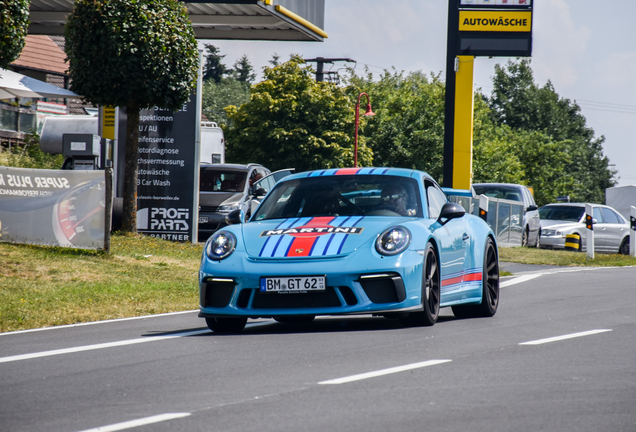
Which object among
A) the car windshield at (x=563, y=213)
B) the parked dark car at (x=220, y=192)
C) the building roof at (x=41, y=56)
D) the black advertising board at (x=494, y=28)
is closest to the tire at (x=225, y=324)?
the parked dark car at (x=220, y=192)

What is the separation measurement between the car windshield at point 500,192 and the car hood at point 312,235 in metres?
21.0

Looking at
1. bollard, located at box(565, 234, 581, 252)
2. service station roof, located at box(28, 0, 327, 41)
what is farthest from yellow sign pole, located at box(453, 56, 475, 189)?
service station roof, located at box(28, 0, 327, 41)

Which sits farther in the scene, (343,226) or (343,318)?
(343,318)

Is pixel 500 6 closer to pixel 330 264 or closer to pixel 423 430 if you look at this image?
pixel 330 264

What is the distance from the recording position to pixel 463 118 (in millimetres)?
26000

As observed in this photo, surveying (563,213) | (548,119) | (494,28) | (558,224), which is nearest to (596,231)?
(558,224)

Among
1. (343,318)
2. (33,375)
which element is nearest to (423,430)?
(33,375)

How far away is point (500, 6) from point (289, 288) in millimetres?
19307

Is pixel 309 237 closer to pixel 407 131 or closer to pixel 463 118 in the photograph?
pixel 463 118

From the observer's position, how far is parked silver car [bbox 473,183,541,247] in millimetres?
27672

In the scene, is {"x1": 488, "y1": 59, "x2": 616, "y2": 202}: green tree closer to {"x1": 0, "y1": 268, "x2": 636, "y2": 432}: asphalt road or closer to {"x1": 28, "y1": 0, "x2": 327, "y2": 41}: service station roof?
{"x1": 28, "y1": 0, "x2": 327, "y2": 41}: service station roof

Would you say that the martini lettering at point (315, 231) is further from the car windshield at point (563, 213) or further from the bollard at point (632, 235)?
the car windshield at point (563, 213)

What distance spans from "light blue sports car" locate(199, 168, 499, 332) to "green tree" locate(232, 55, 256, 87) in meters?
130

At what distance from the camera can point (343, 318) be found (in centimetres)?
938
